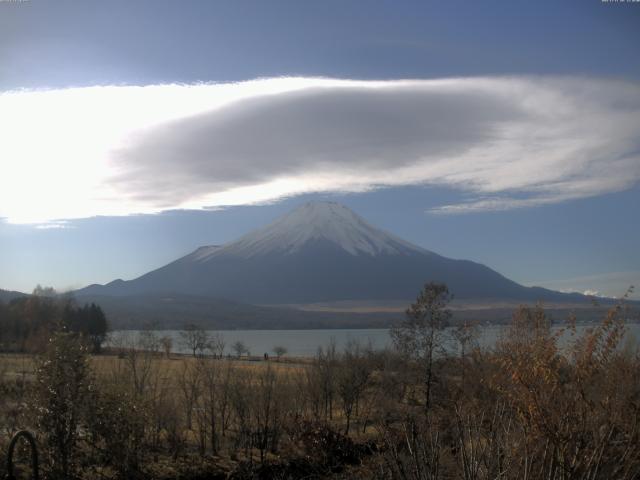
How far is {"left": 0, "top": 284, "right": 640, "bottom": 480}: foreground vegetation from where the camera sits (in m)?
7.88

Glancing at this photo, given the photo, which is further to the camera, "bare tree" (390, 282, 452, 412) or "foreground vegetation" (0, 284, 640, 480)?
"bare tree" (390, 282, 452, 412)

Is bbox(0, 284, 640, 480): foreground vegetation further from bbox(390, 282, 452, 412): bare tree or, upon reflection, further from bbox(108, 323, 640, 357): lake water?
bbox(108, 323, 640, 357): lake water

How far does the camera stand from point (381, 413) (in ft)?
65.8

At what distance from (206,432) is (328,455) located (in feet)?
13.4

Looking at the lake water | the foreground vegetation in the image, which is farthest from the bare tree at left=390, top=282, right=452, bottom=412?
the lake water

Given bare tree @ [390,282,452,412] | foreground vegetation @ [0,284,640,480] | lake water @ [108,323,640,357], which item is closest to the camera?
foreground vegetation @ [0,284,640,480]

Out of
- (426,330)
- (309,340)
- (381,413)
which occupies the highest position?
(426,330)

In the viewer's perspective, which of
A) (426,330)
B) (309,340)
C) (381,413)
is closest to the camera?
(381,413)

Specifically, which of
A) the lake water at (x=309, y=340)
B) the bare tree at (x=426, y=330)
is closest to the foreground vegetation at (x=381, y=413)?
the bare tree at (x=426, y=330)

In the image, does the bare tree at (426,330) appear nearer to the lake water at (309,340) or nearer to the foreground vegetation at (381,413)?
the foreground vegetation at (381,413)

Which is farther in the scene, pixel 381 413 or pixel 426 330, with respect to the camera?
pixel 426 330

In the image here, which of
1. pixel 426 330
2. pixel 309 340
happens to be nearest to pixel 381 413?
pixel 426 330

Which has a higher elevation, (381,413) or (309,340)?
(381,413)

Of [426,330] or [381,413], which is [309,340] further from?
[381,413]
